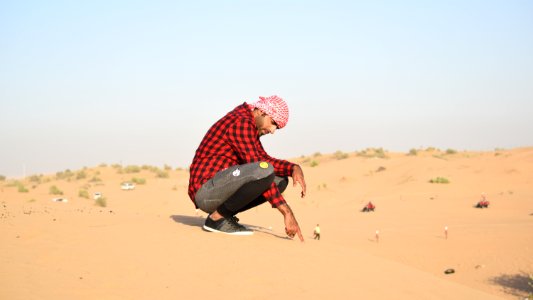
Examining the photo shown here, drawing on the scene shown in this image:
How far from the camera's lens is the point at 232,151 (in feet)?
18.4

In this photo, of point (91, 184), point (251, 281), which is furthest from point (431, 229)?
point (91, 184)

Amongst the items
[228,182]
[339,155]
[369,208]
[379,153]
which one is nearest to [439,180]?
[369,208]

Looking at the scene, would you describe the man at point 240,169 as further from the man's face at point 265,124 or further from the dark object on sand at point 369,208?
the dark object on sand at point 369,208

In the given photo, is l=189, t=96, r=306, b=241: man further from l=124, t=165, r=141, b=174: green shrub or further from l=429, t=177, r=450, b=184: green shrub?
l=124, t=165, r=141, b=174: green shrub

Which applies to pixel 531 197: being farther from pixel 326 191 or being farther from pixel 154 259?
pixel 154 259

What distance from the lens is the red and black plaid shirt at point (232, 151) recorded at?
532 cm

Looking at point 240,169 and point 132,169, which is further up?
point 240,169

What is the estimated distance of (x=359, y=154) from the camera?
31.8 metres

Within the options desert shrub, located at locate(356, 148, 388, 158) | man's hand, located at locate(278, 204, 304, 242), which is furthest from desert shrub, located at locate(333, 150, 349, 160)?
man's hand, located at locate(278, 204, 304, 242)

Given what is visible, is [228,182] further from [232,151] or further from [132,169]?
[132,169]

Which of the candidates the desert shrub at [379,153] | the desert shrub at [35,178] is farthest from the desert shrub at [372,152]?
the desert shrub at [35,178]

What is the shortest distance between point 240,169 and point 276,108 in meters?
→ 0.68

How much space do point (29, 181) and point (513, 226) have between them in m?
25.1

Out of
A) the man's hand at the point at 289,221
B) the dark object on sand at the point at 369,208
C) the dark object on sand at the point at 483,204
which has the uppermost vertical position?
the man's hand at the point at 289,221
